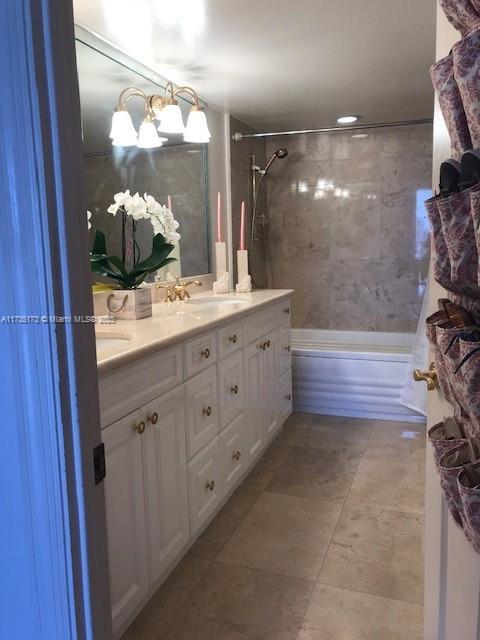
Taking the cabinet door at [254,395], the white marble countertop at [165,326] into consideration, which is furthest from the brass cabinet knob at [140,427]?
the cabinet door at [254,395]

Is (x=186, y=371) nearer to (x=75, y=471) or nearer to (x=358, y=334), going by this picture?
(x=75, y=471)

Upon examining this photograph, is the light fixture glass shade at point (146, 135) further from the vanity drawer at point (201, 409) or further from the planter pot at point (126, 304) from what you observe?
the vanity drawer at point (201, 409)

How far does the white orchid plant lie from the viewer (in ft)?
6.99

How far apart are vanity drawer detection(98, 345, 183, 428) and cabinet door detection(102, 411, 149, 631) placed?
0.04 metres

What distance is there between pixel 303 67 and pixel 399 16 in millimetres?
645

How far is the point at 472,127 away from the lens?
75cm

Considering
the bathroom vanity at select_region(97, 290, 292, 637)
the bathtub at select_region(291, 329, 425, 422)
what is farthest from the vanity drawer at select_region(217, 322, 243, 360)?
the bathtub at select_region(291, 329, 425, 422)

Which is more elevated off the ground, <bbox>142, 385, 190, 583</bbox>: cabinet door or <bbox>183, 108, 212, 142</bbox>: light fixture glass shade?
<bbox>183, 108, 212, 142</bbox>: light fixture glass shade

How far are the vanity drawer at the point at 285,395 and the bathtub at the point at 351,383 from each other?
29 centimetres

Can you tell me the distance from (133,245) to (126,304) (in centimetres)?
40

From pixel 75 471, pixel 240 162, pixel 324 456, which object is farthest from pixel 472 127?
pixel 240 162

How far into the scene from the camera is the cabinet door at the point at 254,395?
2593 mm

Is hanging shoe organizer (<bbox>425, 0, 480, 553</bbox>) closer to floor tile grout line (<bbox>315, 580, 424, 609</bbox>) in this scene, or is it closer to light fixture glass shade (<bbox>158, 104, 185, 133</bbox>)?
floor tile grout line (<bbox>315, 580, 424, 609</bbox>)

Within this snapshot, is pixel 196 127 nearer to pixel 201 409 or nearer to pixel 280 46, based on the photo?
pixel 280 46
